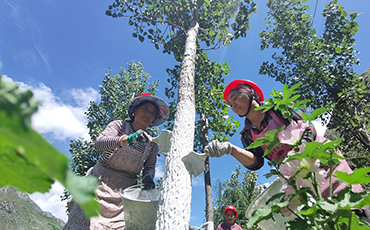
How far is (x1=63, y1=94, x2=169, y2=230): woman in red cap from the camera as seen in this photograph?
1.76m

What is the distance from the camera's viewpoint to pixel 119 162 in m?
2.00

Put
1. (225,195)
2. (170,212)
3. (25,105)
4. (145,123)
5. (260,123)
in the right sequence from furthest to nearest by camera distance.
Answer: (225,195)
(145,123)
(260,123)
(170,212)
(25,105)

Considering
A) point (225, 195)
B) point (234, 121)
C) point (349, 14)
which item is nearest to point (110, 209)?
point (234, 121)

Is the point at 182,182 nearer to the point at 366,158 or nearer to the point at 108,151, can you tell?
the point at 108,151

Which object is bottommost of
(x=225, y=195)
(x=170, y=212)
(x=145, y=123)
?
(x=170, y=212)

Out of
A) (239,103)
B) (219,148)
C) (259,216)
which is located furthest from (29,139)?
(239,103)

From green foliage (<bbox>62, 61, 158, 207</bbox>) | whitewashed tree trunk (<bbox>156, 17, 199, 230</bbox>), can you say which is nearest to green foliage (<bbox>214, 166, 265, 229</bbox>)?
green foliage (<bbox>62, 61, 158, 207</bbox>)

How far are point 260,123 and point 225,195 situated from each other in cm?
982

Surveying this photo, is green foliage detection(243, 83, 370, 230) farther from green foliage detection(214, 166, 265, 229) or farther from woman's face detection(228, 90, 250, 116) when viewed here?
green foliage detection(214, 166, 265, 229)

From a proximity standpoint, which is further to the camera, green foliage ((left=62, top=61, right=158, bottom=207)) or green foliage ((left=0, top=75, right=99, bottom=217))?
green foliage ((left=62, top=61, right=158, bottom=207))

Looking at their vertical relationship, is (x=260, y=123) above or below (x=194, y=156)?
above

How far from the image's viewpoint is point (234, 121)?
16.8 feet

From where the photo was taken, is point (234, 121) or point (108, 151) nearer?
point (108, 151)

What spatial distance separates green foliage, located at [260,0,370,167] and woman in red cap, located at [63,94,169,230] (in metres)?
2.96
